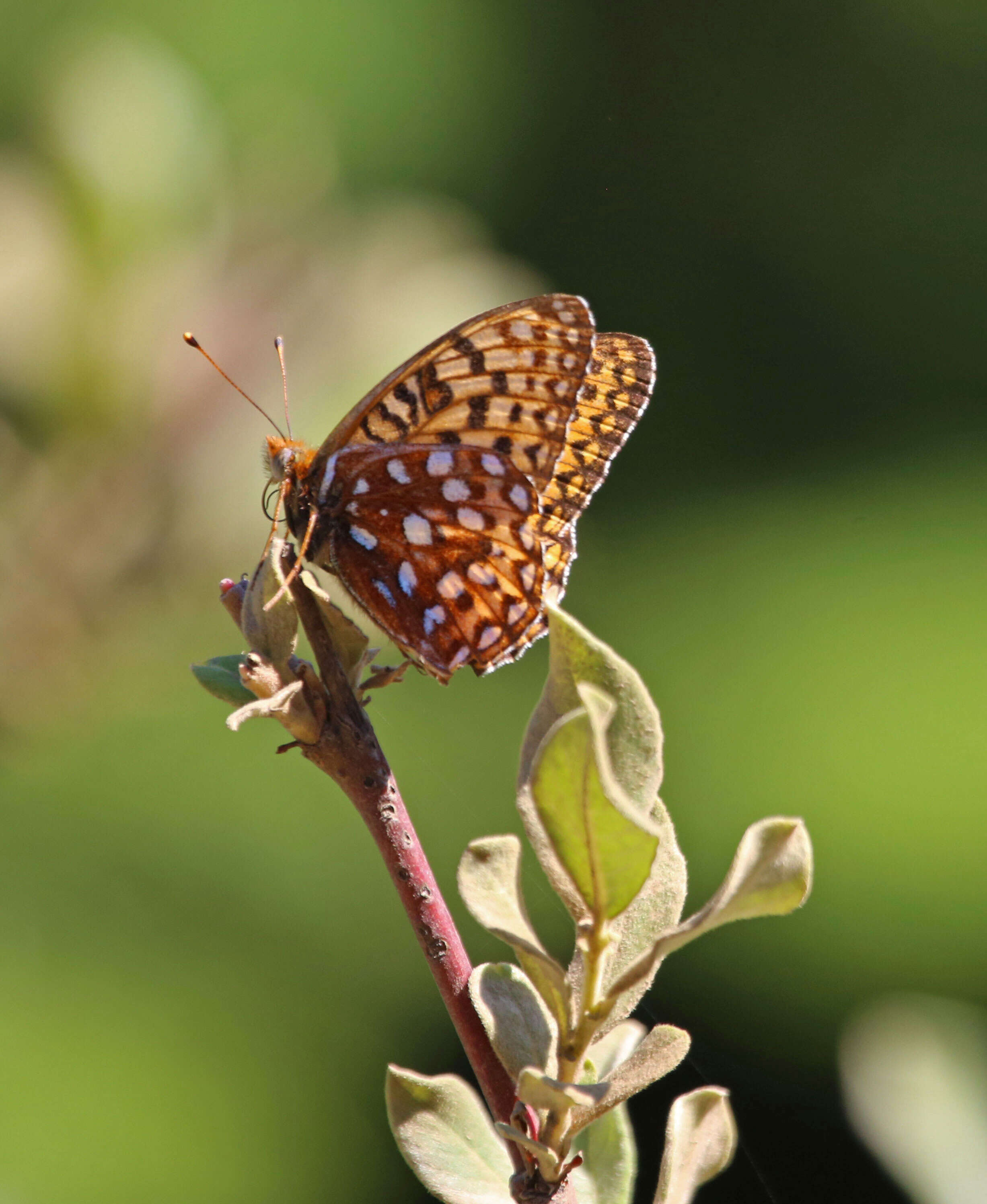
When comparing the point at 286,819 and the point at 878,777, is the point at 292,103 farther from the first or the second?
the point at 878,777

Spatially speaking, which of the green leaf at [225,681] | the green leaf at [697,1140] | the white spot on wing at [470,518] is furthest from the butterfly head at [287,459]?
the green leaf at [697,1140]

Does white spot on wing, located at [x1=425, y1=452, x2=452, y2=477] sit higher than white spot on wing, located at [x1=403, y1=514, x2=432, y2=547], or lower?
higher

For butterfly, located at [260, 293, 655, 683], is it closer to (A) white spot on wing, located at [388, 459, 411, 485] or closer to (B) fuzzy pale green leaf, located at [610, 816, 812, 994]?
(A) white spot on wing, located at [388, 459, 411, 485]

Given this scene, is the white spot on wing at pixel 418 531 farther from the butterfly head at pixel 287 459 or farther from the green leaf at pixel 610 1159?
the green leaf at pixel 610 1159

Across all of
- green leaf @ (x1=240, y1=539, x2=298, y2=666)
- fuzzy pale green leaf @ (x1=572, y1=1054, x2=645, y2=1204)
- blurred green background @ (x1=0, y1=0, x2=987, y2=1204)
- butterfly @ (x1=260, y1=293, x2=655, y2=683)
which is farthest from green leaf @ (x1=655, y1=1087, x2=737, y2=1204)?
blurred green background @ (x1=0, y1=0, x2=987, y2=1204)

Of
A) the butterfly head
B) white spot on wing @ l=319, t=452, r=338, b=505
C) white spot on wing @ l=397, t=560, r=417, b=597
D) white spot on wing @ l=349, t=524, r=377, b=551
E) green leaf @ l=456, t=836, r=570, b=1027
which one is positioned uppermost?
the butterfly head

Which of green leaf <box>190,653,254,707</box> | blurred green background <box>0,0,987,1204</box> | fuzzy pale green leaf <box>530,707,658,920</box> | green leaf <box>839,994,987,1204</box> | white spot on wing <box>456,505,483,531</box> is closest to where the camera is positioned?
fuzzy pale green leaf <box>530,707,658,920</box>
